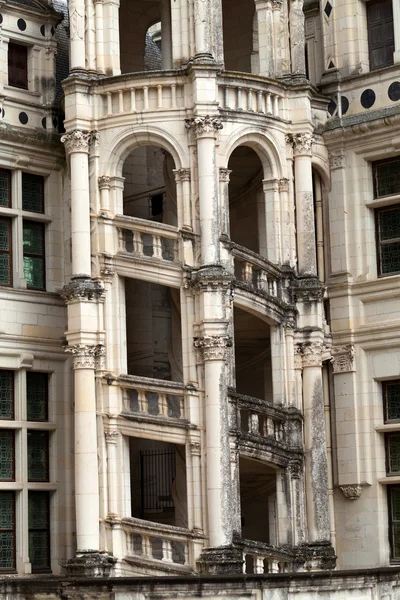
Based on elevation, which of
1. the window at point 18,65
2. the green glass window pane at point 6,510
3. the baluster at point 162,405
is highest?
the window at point 18,65

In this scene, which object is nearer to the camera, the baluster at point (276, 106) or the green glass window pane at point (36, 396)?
the baluster at point (276, 106)

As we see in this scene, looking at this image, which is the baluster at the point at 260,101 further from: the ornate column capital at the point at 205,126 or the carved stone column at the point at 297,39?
the ornate column capital at the point at 205,126

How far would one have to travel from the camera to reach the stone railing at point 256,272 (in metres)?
29.4

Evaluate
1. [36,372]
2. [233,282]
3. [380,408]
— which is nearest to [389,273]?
[380,408]

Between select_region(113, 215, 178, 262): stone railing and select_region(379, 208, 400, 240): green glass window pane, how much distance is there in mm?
4937

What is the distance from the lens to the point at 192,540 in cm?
2783

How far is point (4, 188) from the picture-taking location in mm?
30984

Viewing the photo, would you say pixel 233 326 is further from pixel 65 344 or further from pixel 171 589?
pixel 171 589

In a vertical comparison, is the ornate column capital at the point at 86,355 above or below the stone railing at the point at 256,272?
below

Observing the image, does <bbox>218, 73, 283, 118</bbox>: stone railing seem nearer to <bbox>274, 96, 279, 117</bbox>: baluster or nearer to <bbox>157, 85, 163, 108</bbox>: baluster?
<bbox>274, 96, 279, 117</bbox>: baluster

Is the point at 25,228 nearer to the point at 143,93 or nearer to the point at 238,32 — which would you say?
the point at 143,93

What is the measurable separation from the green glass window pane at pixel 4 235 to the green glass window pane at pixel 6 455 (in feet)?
10.4

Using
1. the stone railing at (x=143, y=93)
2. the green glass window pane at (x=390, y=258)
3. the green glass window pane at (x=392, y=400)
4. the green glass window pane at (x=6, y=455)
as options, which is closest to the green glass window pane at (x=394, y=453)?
the green glass window pane at (x=392, y=400)

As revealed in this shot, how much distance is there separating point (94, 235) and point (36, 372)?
3042 mm
